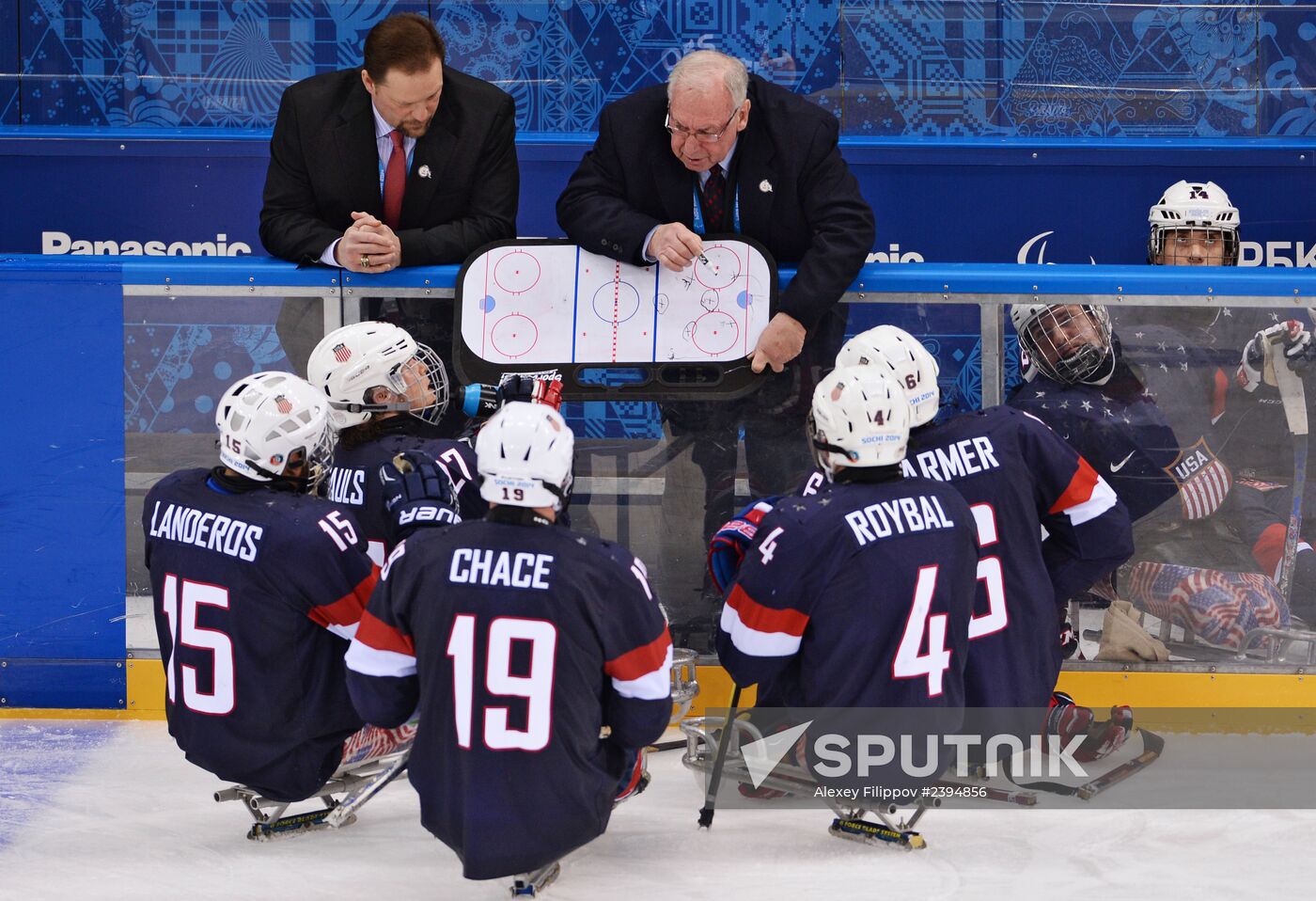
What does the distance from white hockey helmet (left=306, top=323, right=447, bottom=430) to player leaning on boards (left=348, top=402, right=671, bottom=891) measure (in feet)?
2.69

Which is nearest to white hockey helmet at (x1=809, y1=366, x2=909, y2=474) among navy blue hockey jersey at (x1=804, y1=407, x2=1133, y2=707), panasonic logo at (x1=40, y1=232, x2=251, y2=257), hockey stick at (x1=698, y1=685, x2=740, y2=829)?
navy blue hockey jersey at (x1=804, y1=407, x2=1133, y2=707)

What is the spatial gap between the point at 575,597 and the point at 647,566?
4.89ft

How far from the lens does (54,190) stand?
646 cm

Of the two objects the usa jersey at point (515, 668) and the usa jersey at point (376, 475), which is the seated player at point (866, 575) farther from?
Result: the usa jersey at point (376, 475)

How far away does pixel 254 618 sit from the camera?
3.33 metres

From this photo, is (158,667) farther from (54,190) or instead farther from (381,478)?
(54,190)

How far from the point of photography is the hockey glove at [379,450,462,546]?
3545 mm

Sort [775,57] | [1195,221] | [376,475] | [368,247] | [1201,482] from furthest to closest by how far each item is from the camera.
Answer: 1. [775,57]
2. [1195,221]
3. [1201,482]
4. [368,247]
5. [376,475]

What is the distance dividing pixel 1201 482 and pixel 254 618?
261cm

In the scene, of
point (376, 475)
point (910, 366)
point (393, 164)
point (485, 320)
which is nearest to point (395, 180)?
point (393, 164)

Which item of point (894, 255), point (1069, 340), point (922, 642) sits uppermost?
point (894, 255)

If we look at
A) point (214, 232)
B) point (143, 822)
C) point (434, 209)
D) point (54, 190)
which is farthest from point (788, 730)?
point (54, 190)

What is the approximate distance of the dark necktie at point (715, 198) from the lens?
4.31 meters

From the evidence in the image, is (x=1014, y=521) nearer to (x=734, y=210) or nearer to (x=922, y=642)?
(x=922, y=642)
